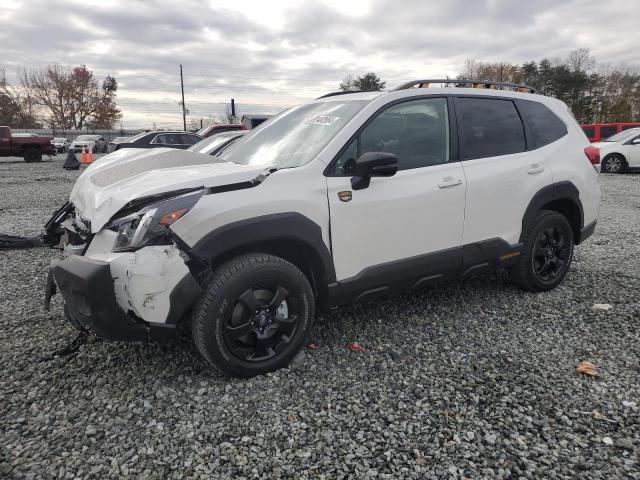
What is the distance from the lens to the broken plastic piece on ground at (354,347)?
10.5ft

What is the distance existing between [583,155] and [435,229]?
2.06m

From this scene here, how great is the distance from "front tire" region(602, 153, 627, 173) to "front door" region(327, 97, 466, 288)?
14550mm

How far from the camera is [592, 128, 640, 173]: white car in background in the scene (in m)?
A: 14.7

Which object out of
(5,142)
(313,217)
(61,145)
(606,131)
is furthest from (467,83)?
(61,145)

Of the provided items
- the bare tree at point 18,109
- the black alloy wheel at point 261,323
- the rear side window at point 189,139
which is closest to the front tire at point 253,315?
the black alloy wheel at point 261,323

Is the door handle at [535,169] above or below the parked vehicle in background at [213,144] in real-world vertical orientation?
below

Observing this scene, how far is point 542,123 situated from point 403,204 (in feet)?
6.45

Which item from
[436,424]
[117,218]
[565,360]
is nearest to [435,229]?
[565,360]

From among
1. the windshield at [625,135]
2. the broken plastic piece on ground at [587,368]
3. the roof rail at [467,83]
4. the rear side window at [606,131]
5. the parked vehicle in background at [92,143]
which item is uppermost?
the parked vehicle in background at [92,143]

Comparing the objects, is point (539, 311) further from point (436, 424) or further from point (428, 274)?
point (436, 424)

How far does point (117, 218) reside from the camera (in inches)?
99.7

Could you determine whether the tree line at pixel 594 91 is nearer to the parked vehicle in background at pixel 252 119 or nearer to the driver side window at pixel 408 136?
the parked vehicle in background at pixel 252 119

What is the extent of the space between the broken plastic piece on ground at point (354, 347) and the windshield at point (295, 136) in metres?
1.32

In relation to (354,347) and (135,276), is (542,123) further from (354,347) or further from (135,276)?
(135,276)
